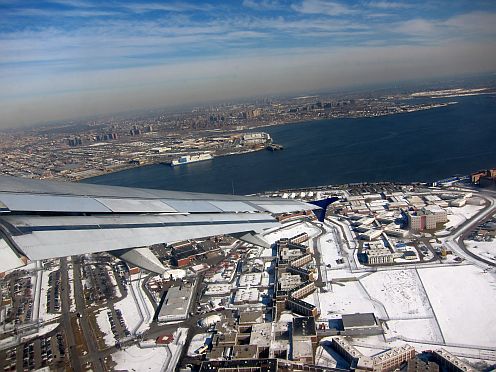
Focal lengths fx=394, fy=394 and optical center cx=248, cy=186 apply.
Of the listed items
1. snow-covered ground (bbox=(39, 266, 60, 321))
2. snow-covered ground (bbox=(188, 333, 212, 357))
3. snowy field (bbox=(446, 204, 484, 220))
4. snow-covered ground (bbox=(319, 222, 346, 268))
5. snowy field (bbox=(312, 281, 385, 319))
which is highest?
snowy field (bbox=(446, 204, 484, 220))

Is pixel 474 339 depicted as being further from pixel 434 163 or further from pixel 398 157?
pixel 398 157

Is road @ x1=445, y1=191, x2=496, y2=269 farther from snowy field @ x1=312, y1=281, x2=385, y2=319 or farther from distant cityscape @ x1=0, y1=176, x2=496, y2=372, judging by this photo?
snowy field @ x1=312, y1=281, x2=385, y2=319

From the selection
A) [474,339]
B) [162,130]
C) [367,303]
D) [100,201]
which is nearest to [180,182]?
[367,303]

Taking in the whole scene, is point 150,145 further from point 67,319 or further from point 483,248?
point 483,248

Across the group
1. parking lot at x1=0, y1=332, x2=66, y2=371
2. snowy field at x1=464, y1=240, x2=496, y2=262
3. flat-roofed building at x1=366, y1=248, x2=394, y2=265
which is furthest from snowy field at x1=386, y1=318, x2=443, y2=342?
parking lot at x1=0, y1=332, x2=66, y2=371

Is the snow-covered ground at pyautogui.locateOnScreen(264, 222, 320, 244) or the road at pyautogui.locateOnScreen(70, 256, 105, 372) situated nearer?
the road at pyautogui.locateOnScreen(70, 256, 105, 372)

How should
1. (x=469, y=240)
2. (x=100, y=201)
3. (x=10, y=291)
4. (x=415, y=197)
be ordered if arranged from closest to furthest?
1. (x=100, y=201)
2. (x=10, y=291)
3. (x=469, y=240)
4. (x=415, y=197)
